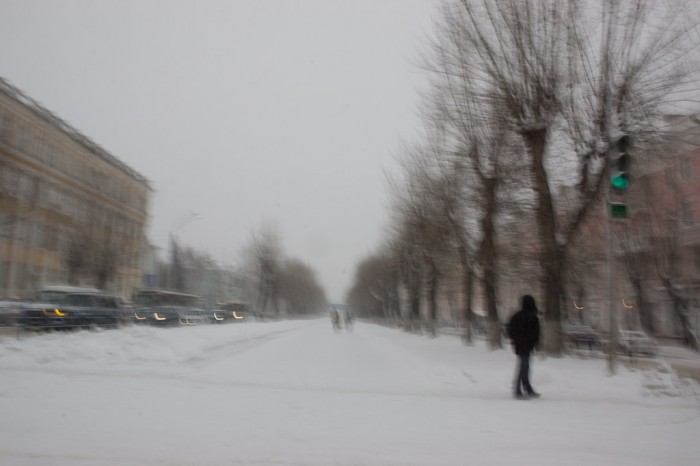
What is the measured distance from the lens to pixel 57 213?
150 feet

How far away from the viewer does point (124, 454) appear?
6172mm

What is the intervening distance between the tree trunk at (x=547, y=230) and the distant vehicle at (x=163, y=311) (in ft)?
83.8

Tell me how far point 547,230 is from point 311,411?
36.2ft

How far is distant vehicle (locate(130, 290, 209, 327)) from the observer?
35.6 m

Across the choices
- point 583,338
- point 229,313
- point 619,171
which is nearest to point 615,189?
point 619,171

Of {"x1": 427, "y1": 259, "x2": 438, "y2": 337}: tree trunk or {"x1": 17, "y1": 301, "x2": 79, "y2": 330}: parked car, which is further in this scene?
{"x1": 427, "y1": 259, "x2": 438, "y2": 337}: tree trunk

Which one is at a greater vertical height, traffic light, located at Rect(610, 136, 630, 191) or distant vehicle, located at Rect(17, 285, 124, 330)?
traffic light, located at Rect(610, 136, 630, 191)

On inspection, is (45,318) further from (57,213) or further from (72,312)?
(57,213)

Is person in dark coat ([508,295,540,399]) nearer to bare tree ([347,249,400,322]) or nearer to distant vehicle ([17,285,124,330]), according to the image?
distant vehicle ([17,285,124,330])

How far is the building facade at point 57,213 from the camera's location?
4291cm

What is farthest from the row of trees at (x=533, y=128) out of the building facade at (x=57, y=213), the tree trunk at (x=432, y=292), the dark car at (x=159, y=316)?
the building facade at (x=57, y=213)

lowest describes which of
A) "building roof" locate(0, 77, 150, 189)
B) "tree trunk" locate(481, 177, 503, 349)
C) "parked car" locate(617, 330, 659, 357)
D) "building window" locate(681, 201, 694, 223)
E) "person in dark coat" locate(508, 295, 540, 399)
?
"parked car" locate(617, 330, 659, 357)

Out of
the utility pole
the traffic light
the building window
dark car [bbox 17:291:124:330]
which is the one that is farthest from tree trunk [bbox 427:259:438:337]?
the traffic light

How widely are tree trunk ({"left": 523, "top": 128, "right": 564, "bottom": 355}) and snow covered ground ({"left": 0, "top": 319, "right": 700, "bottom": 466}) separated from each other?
6.11 ft
